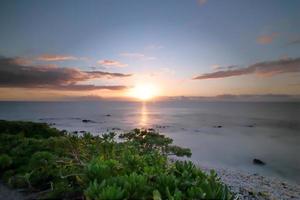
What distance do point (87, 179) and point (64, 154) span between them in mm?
3250

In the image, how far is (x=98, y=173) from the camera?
8.80ft

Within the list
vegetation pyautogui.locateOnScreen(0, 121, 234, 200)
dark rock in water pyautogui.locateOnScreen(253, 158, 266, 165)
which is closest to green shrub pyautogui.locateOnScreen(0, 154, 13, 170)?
vegetation pyautogui.locateOnScreen(0, 121, 234, 200)

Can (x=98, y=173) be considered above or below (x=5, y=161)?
above

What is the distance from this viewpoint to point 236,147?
116ft

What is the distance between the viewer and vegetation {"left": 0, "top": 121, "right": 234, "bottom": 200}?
2.18 m

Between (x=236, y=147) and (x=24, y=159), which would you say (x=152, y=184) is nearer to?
(x=24, y=159)

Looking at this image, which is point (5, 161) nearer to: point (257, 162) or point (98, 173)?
point (98, 173)

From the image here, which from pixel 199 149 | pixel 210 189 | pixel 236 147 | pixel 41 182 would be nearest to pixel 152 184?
pixel 210 189

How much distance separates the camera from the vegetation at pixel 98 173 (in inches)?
85.7

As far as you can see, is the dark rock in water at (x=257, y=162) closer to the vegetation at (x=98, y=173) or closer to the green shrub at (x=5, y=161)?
the vegetation at (x=98, y=173)

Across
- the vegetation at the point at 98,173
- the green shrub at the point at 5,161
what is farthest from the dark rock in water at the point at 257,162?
the green shrub at the point at 5,161

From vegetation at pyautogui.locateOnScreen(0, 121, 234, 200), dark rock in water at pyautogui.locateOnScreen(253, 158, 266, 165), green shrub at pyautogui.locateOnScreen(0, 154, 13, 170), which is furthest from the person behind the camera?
dark rock in water at pyautogui.locateOnScreen(253, 158, 266, 165)

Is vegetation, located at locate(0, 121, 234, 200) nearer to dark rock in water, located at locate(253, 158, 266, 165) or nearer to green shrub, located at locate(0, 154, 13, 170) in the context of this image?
green shrub, located at locate(0, 154, 13, 170)

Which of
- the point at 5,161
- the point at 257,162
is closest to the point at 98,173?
the point at 5,161
